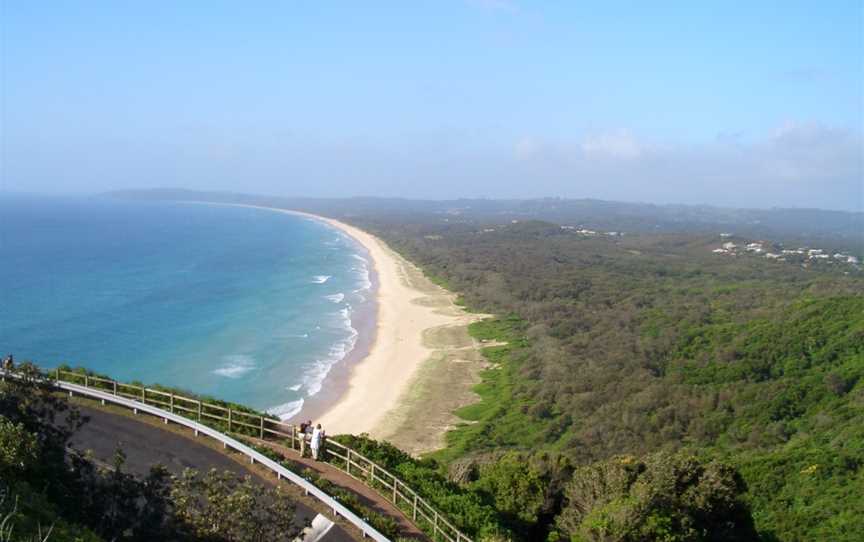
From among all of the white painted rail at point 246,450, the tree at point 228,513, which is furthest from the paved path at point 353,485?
the tree at point 228,513

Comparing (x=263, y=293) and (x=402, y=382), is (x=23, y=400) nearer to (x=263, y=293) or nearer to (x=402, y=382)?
(x=402, y=382)

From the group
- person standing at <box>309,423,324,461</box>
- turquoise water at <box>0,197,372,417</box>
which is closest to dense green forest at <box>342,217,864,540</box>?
person standing at <box>309,423,324,461</box>

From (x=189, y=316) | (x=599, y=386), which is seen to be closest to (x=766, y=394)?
(x=599, y=386)

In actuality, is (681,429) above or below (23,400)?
below

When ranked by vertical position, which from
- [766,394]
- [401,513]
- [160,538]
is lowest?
[766,394]

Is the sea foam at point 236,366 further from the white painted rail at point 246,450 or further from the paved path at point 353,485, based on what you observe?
the paved path at point 353,485

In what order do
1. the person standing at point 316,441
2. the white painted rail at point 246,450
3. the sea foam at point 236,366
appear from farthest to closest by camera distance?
the sea foam at point 236,366 < the person standing at point 316,441 < the white painted rail at point 246,450
